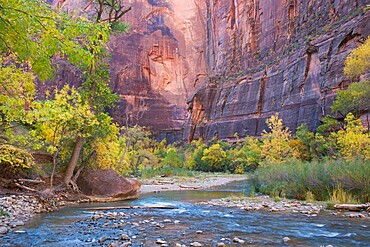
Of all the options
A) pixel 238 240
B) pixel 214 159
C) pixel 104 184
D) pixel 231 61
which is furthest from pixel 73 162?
pixel 231 61

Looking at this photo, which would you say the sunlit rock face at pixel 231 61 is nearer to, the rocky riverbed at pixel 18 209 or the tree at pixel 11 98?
the rocky riverbed at pixel 18 209

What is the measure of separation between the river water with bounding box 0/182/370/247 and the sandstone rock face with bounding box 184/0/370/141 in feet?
95.6

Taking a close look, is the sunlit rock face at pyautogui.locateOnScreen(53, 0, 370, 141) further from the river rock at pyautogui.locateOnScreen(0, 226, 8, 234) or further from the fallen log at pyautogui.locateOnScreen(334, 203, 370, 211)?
the fallen log at pyautogui.locateOnScreen(334, 203, 370, 211)

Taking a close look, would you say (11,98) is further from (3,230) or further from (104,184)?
(104,184)

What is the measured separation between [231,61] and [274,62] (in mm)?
20284

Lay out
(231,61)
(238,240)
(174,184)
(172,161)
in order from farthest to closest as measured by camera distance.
Answer: 1. (231,61)
2. (172,161)
3. (174,184)
4. (238,240)

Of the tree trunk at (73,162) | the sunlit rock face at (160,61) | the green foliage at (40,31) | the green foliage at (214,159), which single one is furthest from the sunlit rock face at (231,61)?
the green foliage at (40,31)

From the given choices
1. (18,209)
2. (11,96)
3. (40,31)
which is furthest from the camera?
(18,209)

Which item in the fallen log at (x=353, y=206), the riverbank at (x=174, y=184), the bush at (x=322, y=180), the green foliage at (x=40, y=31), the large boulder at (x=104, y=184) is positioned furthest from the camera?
the riverbank at (x=174, y=184)

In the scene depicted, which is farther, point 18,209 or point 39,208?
point 39,208

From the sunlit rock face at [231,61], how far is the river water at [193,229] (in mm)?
19861

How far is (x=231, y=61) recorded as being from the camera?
7450 centimetres

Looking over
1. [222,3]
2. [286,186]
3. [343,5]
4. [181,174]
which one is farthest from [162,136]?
[286,186]

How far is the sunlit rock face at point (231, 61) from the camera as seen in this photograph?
128 ft
